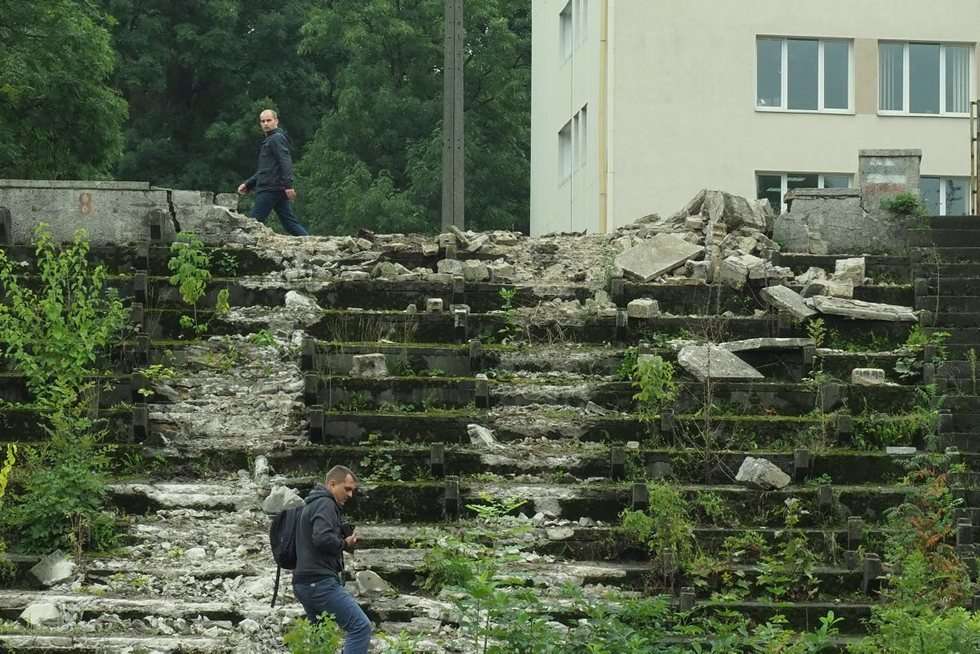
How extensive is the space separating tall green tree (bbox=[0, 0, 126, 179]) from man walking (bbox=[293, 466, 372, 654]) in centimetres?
1900

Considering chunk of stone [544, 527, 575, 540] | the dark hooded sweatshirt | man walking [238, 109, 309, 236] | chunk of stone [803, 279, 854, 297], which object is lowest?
chunk of stone [544, 527, 575, 540]

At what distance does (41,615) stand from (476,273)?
779 cm

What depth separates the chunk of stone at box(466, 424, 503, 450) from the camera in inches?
679

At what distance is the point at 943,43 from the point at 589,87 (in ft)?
21.3

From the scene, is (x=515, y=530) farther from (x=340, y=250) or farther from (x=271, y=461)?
(x=340, y=250)

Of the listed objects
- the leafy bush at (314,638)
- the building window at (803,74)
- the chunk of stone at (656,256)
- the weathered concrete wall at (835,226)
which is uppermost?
the building window at (803,74)

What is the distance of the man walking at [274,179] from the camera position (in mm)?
22500

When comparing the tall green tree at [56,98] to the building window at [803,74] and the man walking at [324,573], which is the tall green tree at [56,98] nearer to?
the building window at [803,74]

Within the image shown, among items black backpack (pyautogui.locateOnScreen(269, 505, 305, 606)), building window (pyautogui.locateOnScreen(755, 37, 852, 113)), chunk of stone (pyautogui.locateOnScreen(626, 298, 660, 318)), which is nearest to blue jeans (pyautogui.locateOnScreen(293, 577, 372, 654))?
black backpack (pyautogui.locateOnScreen(269, 505, 305, 606))

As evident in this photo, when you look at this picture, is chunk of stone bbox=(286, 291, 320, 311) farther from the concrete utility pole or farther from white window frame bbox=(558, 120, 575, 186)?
white window frame bbox=(558, 120, 575, 186)

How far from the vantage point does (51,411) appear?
1698 cm

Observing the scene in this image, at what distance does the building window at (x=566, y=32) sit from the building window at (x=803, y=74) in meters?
4.34

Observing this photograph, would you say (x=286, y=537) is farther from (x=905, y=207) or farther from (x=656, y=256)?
(x=905, y=207)

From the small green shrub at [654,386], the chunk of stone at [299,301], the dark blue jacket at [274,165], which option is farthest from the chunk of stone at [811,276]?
the dark blue jacket at [274,165]
